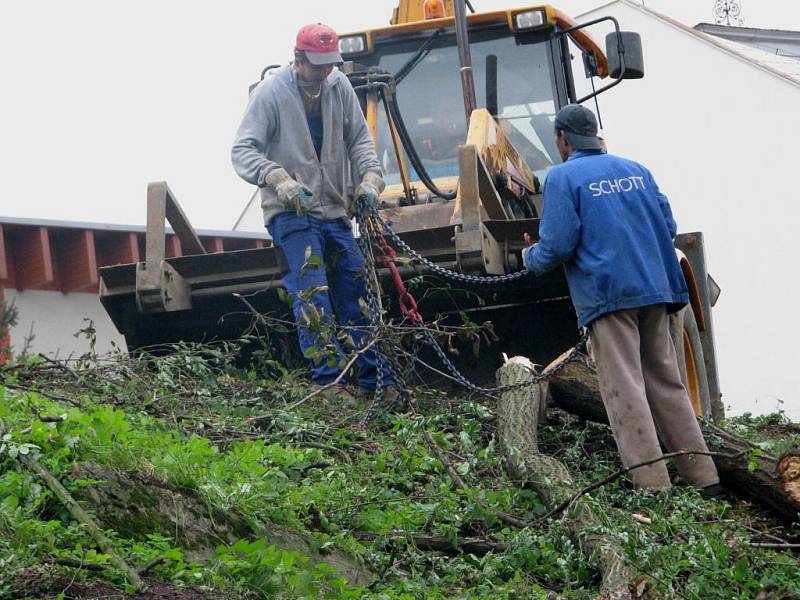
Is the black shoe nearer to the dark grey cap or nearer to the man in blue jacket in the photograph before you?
the man in blue jacket

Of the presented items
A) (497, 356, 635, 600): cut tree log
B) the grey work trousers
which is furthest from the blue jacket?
(497, 356, 635, 600): cut tree log

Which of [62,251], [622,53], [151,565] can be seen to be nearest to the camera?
[151,565]

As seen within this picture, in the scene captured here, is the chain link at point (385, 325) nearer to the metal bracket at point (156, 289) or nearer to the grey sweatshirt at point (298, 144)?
the grey sweatshirt at point (298, 144)

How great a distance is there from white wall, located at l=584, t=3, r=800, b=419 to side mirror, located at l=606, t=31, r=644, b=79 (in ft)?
61.7

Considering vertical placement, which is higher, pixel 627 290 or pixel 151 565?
pixel 627 290

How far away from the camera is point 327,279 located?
788 cm

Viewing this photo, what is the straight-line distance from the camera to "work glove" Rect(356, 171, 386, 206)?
297 inches

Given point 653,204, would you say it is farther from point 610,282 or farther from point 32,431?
point 32,431

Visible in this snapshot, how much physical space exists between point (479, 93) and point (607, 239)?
10.00 ft

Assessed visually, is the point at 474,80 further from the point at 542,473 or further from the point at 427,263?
the point at 542,473

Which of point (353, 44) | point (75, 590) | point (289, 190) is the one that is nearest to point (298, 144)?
point (289, 190)

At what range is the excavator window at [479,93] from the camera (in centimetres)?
910

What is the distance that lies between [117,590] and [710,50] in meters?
28.1

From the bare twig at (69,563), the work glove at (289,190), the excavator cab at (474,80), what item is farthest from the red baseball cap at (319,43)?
the bare twig at (69,563)
